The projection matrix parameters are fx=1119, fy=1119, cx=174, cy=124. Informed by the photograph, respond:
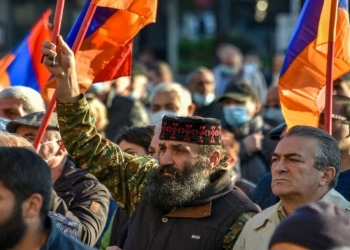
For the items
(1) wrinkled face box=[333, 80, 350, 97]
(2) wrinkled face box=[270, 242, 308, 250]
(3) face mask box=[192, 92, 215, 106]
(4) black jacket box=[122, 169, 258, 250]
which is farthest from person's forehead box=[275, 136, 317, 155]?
(3) face mask box=[192, 92, 215, 106]

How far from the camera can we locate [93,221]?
6801 millimetres

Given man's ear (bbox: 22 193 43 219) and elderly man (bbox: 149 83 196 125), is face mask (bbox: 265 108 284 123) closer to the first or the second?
elderly man (bbox: 149 83 196 125)

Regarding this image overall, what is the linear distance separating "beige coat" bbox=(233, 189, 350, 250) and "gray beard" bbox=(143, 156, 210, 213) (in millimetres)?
378

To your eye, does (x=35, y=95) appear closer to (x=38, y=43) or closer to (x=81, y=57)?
(x=81, y=57)

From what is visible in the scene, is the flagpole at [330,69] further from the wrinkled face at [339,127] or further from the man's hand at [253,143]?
the man's hand at [253,143]

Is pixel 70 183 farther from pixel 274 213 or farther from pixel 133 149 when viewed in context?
pixel 274 213

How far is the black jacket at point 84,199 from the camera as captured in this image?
671cm

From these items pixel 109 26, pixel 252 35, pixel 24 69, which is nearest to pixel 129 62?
pixel 109 26

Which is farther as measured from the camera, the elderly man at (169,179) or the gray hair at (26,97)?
the gray hair at (26,97)

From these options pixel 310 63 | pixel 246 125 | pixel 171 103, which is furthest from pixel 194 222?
pixel 246 125

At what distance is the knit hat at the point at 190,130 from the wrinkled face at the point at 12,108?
214 cm

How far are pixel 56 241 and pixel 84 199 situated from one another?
234cm

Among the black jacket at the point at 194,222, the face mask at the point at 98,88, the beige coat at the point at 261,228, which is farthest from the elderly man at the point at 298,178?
the face mask at the point at 98,88

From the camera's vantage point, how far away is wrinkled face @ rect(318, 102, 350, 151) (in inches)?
273
